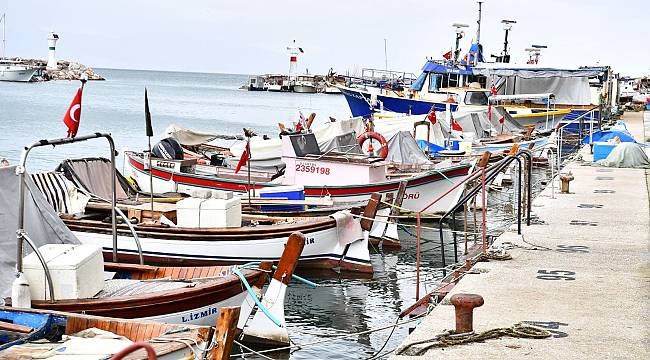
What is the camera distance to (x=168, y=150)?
86.3ft

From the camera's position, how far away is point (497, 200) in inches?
1155

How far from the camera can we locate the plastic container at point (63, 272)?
9672 mm

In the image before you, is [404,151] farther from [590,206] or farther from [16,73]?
[16,73]

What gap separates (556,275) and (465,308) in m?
3.37

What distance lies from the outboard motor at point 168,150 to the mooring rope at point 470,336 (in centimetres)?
1803

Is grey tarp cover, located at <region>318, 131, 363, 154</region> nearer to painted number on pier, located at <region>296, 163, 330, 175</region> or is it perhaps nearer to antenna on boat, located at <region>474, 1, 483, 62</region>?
painted number on pier, located at <region>296, 163, 330, 175</region>

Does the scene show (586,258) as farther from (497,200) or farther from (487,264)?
(497,200)

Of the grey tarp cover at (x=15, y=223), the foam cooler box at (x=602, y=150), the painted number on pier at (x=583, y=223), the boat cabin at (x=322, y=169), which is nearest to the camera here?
the grey tarp cover at (x=15, y=223)

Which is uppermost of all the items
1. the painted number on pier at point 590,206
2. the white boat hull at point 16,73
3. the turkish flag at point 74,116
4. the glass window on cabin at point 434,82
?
the white boat hull at point 16,73

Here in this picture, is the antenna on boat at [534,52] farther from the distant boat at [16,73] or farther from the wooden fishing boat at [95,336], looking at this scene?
the distant boat at [16,73]

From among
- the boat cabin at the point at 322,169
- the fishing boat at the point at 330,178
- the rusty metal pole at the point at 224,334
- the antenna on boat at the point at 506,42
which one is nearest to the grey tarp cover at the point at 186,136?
the fishing boat at the point at 330,178

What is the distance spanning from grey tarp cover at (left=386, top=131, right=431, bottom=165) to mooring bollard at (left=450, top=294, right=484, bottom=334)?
17607mm

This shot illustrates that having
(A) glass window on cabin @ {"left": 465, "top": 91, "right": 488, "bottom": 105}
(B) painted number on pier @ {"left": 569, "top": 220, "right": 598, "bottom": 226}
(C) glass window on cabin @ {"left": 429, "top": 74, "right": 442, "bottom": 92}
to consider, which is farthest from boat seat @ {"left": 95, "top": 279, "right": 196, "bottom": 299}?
(C) glass window on cabin @ {"left": 429, "top": 74, "right": 442, "bottom": 92}

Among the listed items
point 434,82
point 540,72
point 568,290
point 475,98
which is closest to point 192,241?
point 568,290
